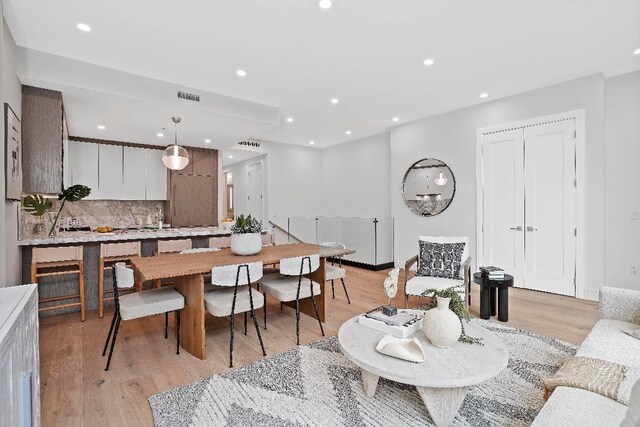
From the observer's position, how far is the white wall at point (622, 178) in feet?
12.9

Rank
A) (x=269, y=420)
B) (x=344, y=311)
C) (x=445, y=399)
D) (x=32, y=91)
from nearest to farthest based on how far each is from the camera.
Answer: (x=445, y=399) < (x=269, y=420) < (x=32, y=91) < (x=344, y=311)

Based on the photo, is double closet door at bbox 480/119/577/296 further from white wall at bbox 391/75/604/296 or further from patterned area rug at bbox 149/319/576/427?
patterned area rug at bbox 149/319/576/427

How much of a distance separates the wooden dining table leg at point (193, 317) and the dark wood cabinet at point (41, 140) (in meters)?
1.95

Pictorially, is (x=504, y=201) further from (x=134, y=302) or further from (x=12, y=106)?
(x=12, y=106)

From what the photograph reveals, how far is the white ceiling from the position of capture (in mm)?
A: 2688

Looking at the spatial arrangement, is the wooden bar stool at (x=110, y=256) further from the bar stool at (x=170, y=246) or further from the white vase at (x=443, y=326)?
the white vase at (x=443, y=326)

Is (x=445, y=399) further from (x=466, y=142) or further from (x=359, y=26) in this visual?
(x=466, y=142)

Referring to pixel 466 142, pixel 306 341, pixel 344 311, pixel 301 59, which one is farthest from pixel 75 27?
pixel 466 142

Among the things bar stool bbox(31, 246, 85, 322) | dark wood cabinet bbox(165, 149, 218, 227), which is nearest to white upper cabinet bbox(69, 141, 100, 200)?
dark wood cabinet bbox(165, 149, 218, 227)

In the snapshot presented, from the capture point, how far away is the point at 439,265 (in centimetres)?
399

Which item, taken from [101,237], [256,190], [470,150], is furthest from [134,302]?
[256,190]

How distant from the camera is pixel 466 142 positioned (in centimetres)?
520

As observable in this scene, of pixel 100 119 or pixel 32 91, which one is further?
pixel 100 119

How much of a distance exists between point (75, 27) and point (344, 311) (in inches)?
152
